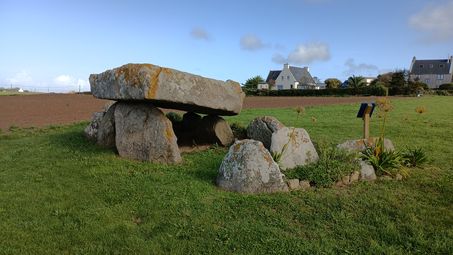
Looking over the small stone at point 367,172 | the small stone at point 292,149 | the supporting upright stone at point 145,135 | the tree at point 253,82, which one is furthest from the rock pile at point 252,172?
the tree at point 253,82

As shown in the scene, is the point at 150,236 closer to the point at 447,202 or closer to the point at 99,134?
the point at 447,202

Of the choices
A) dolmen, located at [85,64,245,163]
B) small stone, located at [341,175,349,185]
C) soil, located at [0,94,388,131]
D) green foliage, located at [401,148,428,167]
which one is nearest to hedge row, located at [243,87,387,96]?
soil, located at [0,94,388,131]

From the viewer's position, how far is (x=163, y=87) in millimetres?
8375

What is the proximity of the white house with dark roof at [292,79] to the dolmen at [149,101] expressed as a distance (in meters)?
93.1

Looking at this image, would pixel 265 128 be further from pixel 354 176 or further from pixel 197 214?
pixel 197 214

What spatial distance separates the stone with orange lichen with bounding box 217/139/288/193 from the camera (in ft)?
22.4

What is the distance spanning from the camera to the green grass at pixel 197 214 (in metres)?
4.99

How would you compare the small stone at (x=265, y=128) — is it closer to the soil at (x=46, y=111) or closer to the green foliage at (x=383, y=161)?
the green foliage at (x=383, y=161)

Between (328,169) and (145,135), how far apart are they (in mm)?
4117

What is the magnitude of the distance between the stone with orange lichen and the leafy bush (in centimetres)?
57

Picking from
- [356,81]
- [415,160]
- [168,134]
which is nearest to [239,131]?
[168,134]

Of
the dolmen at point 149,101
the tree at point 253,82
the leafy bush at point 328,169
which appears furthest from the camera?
the tree at point 253,82

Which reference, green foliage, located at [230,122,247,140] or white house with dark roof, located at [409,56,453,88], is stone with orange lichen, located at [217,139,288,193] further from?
white house with dark roof, located at [409,56,453,88]

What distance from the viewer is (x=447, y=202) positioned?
6246mm
